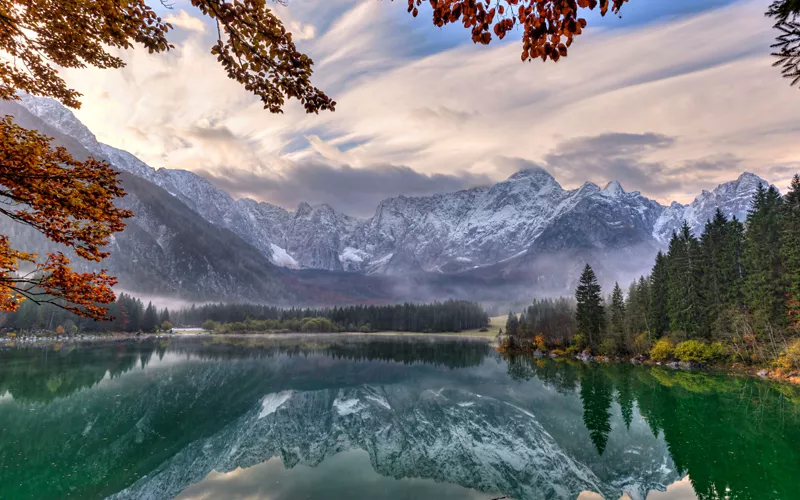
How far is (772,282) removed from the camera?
57531mm

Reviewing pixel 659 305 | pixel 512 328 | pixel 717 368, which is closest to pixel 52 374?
pixel 717 368

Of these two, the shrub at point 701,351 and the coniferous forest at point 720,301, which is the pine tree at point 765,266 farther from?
the shrub at point 701,351

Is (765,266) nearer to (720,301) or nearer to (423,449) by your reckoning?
(720,301)

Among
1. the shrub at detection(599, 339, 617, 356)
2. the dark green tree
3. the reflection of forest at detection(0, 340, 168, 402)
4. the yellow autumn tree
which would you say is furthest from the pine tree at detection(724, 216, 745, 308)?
the reflection of forest at detection(0, 340, 168, 402)

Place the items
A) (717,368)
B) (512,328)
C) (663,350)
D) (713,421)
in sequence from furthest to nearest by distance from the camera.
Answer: (512,328), (663,350), (717,368), (713,421)

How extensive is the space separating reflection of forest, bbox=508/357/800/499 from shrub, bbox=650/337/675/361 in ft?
36.4

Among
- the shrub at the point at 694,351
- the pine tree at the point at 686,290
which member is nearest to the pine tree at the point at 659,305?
the pine tree at the point at 686,290

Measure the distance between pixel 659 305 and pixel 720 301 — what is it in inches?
620

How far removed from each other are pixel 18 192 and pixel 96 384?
64499mm

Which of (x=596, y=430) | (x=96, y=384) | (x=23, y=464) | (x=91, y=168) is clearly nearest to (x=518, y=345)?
(x=596, y=430)

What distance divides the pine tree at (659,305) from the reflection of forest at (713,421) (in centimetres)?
2298

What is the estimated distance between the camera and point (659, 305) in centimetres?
8456

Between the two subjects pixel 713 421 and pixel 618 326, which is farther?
pixel 618 326

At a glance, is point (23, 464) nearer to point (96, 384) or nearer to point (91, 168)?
point (91, 168)
